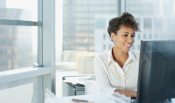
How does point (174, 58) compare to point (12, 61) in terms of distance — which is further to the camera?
point (12, 61)

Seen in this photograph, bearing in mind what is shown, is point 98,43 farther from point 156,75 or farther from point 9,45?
point 156,75

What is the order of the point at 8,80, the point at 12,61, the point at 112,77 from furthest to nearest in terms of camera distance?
the point at 12,61, the point at 8,80, the point at 112,77

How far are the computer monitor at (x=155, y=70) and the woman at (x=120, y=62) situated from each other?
2.17ft

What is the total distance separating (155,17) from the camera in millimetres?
2436

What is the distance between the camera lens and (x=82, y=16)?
305 cm

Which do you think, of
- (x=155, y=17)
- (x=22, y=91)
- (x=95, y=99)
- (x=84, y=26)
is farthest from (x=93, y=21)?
(x=95, y=99)

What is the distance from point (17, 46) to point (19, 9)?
0.46m

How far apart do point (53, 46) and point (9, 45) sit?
608 mm

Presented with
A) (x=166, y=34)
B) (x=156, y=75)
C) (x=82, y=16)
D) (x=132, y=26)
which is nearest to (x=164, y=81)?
(x=156, y=75)

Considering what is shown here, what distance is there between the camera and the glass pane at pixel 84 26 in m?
2.98

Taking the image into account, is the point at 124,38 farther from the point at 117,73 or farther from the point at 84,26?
the point at 84,26

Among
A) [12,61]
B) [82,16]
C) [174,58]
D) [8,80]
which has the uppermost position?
[82,16]

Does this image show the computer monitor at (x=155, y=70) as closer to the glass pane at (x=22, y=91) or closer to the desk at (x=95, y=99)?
the desk at (x=95, y=99)

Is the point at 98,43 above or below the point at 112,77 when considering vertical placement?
above
